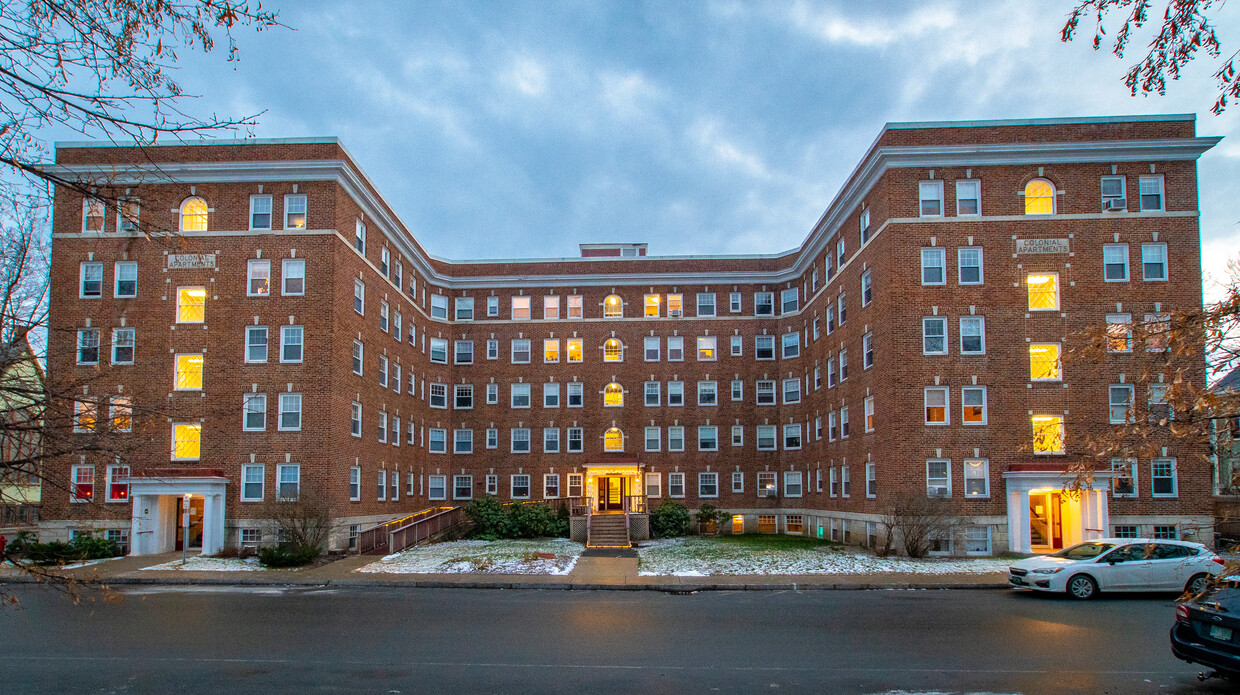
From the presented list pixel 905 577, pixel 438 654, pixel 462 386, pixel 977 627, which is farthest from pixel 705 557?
pixel 462 386

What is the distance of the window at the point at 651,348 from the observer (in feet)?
148

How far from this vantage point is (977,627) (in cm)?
1533

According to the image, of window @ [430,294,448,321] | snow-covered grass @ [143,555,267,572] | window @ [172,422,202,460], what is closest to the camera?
snow-covered grass @ [143,555,267,572]

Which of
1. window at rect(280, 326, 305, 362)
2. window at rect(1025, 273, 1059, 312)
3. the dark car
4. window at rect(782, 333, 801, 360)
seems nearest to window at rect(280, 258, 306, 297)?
window at rect(280, 326, 305, 362)

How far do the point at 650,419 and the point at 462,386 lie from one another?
1026 cm

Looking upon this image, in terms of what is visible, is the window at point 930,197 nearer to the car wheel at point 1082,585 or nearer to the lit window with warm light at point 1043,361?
the lit window with warm light at point 1043,361

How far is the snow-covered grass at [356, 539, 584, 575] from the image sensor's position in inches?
990

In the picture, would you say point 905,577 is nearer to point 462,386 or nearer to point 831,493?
point 831,493

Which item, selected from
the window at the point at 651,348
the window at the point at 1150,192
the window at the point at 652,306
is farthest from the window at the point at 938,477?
the window at the point at 652,306

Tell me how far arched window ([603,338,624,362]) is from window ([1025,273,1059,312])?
2107 centimetres

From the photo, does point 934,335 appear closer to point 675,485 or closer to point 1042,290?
point 1042,290

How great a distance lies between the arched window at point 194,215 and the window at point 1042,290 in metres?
29.9

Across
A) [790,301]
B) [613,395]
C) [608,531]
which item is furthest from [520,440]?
[790,301]

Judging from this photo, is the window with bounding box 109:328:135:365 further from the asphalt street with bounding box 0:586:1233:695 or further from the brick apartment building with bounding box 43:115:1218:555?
the asphalt street with bounding box 0:586:1233:695
